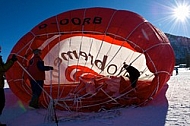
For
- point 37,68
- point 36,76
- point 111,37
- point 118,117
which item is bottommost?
point 118,117

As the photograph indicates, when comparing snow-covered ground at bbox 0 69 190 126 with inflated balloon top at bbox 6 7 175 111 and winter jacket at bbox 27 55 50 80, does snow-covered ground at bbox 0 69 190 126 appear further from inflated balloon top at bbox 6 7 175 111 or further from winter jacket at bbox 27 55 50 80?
winter jacket at bbox 27 55 50 80

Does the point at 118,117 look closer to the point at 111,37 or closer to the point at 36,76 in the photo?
the point at 111,37

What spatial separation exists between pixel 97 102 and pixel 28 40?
2.00m

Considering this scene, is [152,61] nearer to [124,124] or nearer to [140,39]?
[140,39]

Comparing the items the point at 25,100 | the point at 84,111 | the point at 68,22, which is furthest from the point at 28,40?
the point at 84,111

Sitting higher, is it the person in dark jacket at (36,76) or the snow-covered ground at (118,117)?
the person in dark jacket at (36,76)

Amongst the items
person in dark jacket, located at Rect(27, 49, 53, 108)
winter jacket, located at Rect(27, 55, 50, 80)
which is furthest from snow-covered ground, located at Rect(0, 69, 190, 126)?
winter jacket, located at Rect(27, 55, 50, 80)

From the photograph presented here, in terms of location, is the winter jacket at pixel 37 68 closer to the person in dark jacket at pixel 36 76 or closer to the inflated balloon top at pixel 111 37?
the person in dark jacket at pixel 36 76

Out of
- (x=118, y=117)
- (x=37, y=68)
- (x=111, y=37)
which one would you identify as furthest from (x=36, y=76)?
(x=118, y=117)

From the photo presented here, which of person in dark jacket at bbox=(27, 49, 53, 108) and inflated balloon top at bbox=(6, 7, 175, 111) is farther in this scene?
person in dark jacket at bbox=(27, 49, 53, 108)

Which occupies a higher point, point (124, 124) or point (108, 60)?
point (108, 60)

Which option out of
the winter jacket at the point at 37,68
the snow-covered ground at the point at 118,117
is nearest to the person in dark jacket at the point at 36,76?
the winter jacket at the point at 37,68

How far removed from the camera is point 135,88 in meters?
5.27

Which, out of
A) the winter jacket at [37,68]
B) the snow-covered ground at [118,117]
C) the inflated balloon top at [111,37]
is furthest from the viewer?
the winter jacket at [37,68]
